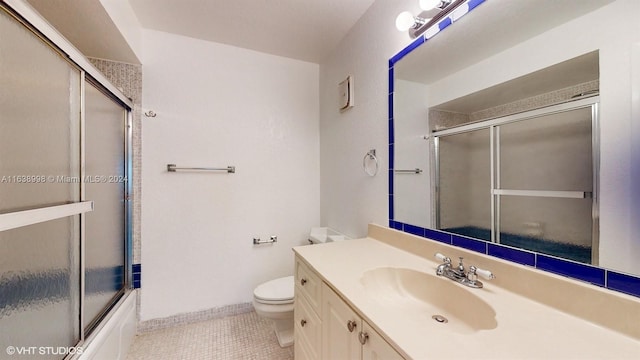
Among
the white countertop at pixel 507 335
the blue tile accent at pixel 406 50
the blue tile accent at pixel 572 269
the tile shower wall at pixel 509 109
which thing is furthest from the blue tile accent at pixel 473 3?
the white countertop at pixel 507 335

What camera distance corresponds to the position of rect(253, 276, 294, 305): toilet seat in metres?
1.55

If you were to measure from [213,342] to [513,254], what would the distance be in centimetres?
189

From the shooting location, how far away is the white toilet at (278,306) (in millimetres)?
1547

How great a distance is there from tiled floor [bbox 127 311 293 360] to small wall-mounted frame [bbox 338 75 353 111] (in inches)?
69.8

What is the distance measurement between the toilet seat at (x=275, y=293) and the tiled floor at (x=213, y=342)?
344 mm

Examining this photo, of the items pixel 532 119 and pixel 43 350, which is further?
pixel 43 350

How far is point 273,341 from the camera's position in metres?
1.68

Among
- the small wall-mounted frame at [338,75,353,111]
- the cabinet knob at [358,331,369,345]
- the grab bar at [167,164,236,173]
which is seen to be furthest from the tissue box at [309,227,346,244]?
the cabinet knob at [358,331,369,345]

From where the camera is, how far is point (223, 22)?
66.4 inches

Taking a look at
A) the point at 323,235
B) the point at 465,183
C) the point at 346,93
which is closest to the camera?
the point at 465,183

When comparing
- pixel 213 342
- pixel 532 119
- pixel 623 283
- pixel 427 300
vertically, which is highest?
pixel 532 119

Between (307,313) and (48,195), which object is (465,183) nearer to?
(307,313)

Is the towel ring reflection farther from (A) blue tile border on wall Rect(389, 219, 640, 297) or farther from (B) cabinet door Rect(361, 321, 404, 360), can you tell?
(B) cabinet door Rect(361, 321, 404, 360)

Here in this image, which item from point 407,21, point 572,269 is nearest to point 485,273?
point 572,269
